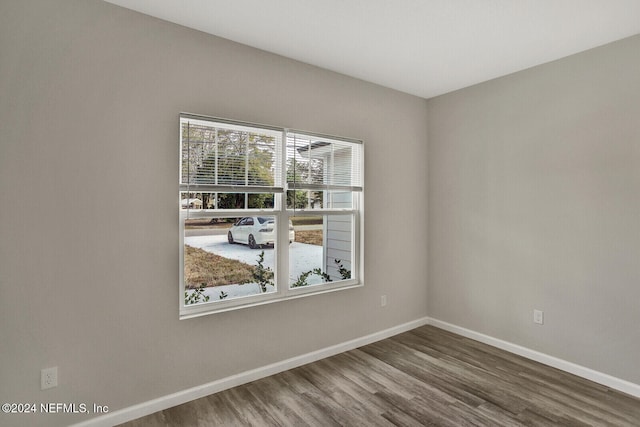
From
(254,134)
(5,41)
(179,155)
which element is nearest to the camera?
(5,41)

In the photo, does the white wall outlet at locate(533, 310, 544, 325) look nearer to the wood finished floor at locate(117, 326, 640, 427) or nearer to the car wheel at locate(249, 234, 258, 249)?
the wood finished floor at locate(117, 326, 640, 427)

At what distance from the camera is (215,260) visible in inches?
109

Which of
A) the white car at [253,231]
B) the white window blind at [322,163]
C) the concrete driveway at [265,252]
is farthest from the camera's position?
the white window blind at [322,163]

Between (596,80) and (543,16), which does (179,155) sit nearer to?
(543,16)

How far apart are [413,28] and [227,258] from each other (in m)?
2.24

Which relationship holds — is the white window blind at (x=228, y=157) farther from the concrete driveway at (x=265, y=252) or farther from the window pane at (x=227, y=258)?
the concrete driveway at (x=265, y=252)

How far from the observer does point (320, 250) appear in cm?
341

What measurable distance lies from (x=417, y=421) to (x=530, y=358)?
5.30 feet

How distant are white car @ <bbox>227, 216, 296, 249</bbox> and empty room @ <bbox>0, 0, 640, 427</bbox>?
22 mm

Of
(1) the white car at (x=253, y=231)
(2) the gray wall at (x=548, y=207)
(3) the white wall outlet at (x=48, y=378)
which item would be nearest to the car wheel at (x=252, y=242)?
(1) the white car at (x=253, y=231)

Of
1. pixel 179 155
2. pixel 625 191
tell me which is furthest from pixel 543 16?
pixel 179 155

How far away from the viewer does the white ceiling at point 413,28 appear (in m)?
2.27

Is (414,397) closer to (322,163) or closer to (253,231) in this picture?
(253,231)

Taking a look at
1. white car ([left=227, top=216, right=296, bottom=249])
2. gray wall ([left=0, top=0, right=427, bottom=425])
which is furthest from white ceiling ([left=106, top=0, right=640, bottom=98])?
white car ([left=227, top=216, right=296, bottom=249])
